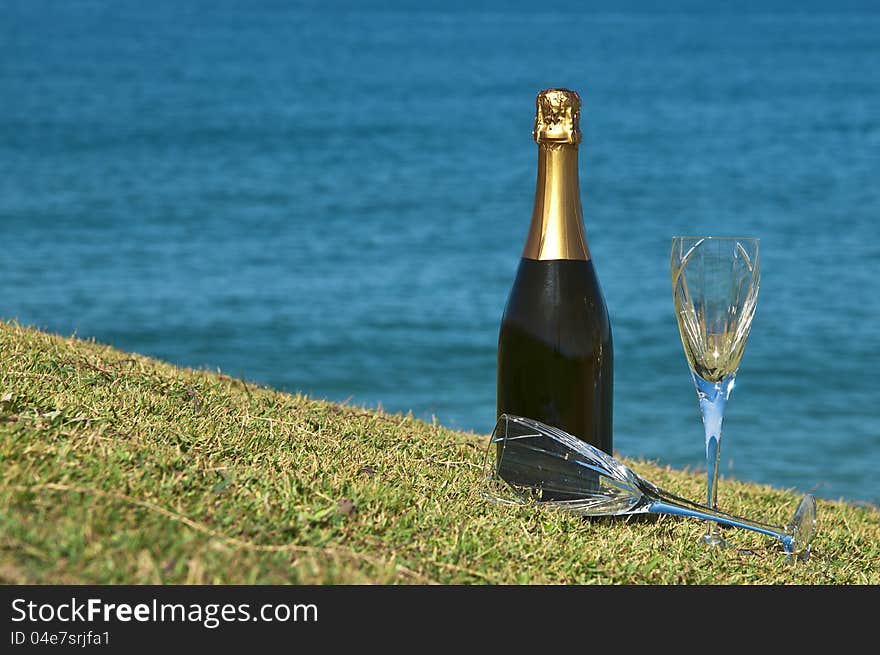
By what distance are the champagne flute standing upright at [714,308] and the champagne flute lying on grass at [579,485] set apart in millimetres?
178

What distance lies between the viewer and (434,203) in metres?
28.9

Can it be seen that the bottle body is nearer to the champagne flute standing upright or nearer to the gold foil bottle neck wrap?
the champagne flute standing upright

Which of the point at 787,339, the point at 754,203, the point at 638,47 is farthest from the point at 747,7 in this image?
the point at 787,339

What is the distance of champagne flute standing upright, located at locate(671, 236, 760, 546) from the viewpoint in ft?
11.0

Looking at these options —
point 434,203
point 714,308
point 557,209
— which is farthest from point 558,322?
point 434,203

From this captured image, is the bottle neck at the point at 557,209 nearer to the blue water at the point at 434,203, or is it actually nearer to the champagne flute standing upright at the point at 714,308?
the champagne flute standing upright at the point at 714,308

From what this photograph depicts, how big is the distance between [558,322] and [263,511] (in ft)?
4.14

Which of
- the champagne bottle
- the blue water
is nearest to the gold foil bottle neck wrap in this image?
the champagne bottle

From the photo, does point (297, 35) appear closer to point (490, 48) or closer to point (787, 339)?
point (490, 48)

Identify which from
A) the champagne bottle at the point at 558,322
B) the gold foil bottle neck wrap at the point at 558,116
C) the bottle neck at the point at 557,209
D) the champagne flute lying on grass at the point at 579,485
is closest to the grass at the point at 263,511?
the champagne flute lying on grass at the point at 579,485

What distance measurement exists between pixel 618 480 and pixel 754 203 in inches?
1088

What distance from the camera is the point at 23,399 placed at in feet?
10.3

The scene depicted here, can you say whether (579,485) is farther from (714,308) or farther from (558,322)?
(714,308)

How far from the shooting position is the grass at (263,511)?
2213 mm
